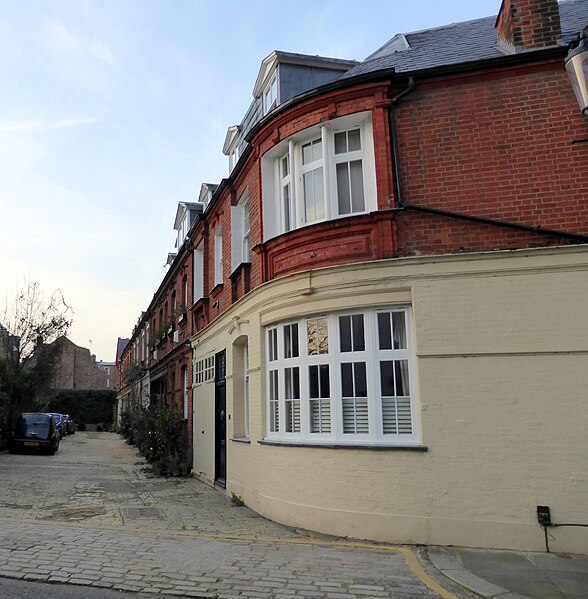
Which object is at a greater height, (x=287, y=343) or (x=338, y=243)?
(x=338, y=243)

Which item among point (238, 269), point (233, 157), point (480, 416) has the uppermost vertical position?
point (233, 157)

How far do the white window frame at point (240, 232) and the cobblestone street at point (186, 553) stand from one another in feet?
16.2

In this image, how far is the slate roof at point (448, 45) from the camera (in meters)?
8.85

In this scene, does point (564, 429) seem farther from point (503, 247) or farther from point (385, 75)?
point (385, 75)

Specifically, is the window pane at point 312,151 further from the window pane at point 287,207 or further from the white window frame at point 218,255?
the white window frame at point 218,255

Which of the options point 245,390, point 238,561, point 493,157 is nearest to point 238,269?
point 245,390

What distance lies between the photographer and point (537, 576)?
5938 mm

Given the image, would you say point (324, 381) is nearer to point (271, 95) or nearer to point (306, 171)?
point (306, 171)

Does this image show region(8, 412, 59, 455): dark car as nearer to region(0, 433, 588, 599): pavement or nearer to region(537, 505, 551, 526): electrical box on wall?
region(0, 433, 588, 599): pavement

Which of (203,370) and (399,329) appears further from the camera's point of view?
(203,370)

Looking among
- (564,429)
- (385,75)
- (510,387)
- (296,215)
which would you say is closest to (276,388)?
(296,215)

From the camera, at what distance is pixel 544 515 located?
691 cm

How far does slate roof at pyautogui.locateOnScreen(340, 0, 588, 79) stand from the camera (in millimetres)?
8852

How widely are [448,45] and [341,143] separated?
2700 millimetres
